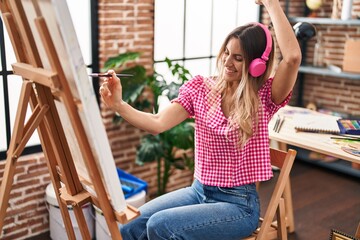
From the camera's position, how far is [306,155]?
15.3 ft

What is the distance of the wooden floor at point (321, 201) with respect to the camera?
3.31m

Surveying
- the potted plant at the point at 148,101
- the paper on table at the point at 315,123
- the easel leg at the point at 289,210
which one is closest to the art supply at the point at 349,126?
the paper on table at the point at 315,123

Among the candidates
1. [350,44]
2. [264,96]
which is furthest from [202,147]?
[350,44]

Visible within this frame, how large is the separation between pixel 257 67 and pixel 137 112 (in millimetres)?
548

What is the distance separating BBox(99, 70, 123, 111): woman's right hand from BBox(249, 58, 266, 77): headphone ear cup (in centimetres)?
57

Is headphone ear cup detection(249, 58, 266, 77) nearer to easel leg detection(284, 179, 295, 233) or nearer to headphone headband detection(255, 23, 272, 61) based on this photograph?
headphone headband detection(255, 23, 272, 61)

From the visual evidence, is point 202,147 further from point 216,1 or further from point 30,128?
point 216,1

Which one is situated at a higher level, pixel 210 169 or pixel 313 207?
pixel 210 169

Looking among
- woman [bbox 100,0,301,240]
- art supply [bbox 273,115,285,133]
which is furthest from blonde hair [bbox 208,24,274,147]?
art supply [bbox 273,115,285,133]

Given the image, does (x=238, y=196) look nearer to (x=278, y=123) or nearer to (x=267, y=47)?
(x=267, y=47)

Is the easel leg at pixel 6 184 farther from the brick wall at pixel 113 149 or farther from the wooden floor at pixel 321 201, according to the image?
the wooden floor at pixel 321 201

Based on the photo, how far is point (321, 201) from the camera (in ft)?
12.4

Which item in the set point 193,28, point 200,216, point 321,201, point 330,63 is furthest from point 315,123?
point 330,63

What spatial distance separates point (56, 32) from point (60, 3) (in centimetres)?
9
